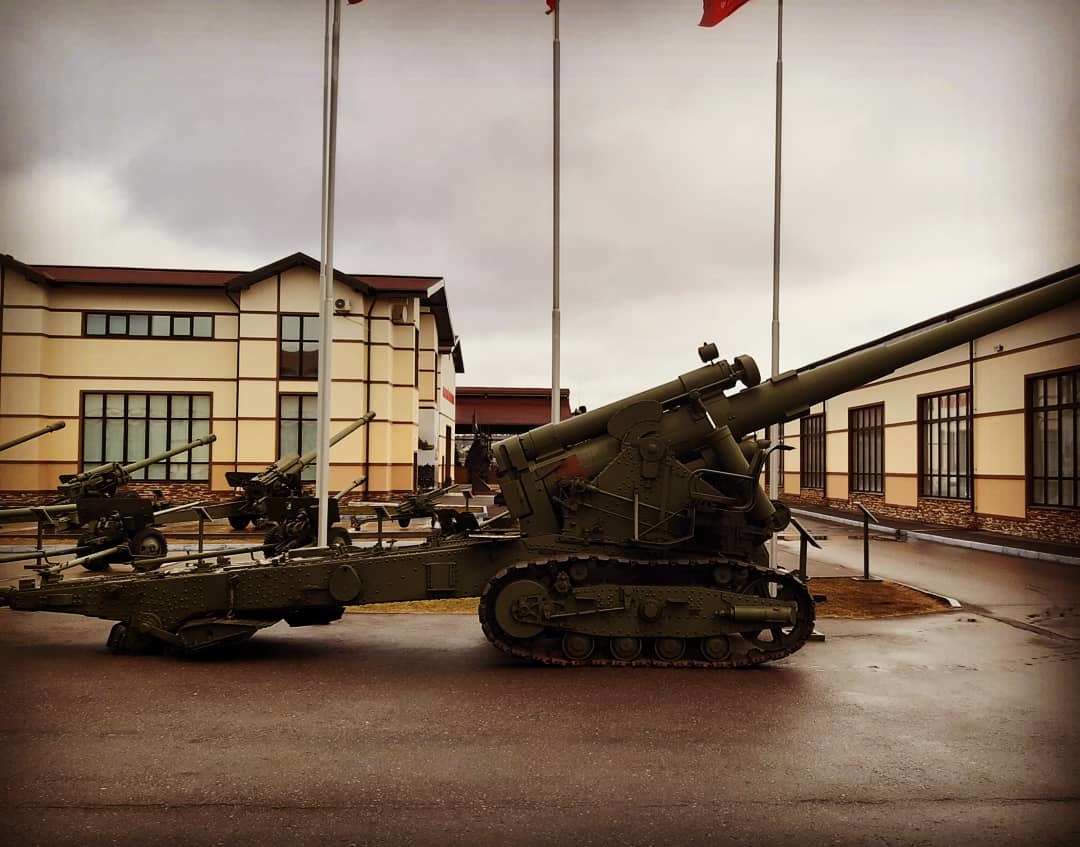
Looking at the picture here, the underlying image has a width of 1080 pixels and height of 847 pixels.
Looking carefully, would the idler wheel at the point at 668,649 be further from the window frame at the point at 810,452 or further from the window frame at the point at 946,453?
the window frame at the point at 810,452

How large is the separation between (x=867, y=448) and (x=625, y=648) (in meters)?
25.1

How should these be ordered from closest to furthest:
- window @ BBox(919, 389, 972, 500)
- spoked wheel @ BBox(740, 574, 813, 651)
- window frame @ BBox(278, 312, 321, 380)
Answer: spoked wheel @ BBox(740, 574, 813, 651) < window @ BBox(919, 389, 972, 500) < window frame @ BBox(278, 312, 321, 380)

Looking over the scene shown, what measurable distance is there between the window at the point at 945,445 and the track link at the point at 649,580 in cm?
1589

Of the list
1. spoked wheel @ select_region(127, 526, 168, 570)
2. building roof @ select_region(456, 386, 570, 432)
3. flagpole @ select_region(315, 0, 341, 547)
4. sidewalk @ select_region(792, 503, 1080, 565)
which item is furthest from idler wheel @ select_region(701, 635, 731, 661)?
building roof @ select_region(456, 386, 570, 432)

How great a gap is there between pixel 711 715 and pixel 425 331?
27052 millimetres

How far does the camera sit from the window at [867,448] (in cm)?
2905

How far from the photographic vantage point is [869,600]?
1167 cm

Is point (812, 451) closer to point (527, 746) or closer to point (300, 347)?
point (300, 347)

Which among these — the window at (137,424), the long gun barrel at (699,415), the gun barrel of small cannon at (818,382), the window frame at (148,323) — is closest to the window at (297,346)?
the window frame at (148,323)

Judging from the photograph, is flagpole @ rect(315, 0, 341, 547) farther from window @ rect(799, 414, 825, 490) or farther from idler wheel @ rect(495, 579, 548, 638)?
window @ rect(799, 414, 825, 490)

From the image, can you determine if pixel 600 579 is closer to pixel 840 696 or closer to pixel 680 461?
pixel 680 461

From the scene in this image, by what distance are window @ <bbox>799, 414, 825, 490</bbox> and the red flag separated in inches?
1080

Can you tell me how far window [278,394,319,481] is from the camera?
26625 millimetres

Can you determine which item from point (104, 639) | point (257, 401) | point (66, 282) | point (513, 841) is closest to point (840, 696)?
point (513, 841)
